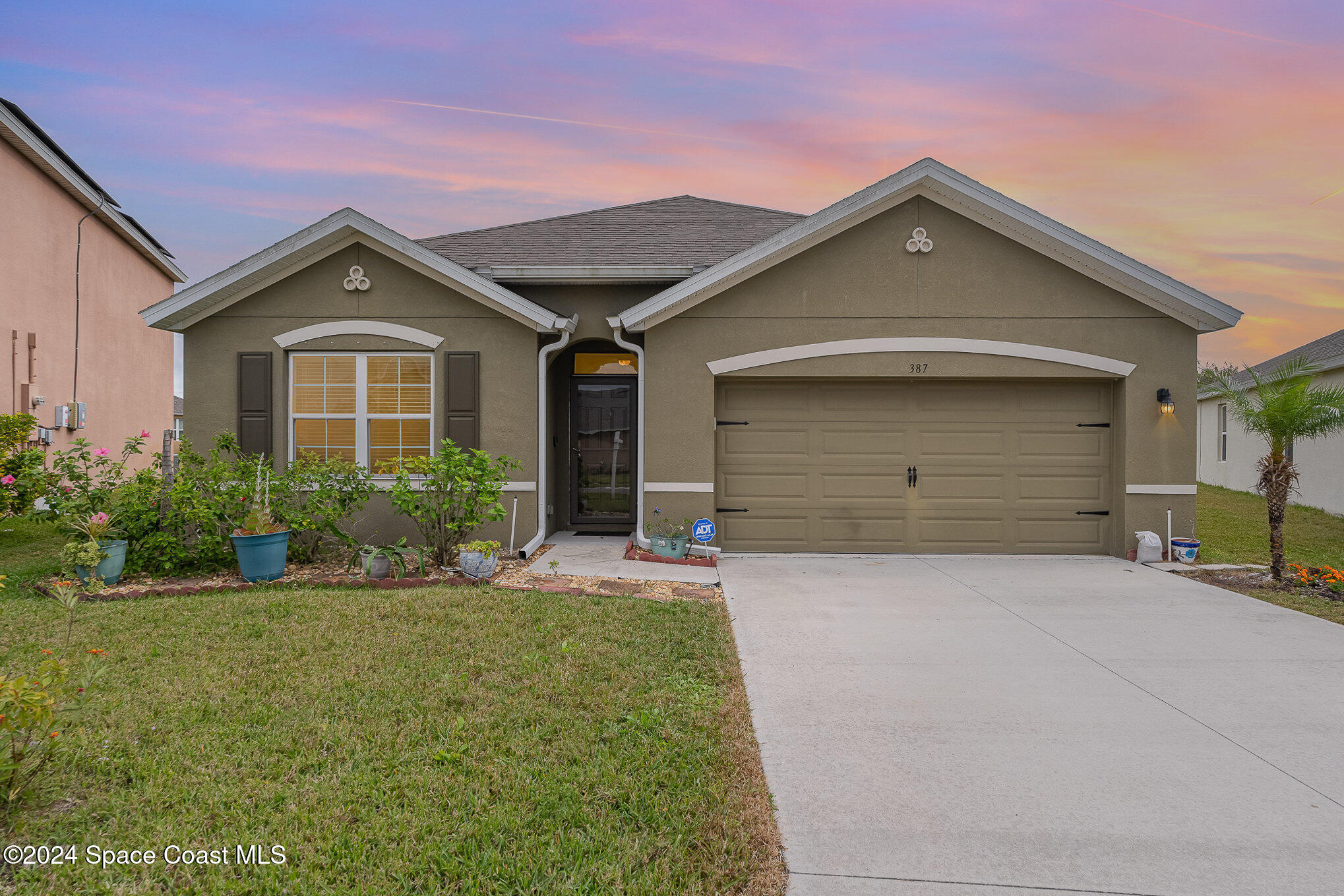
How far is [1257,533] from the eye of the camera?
37.3 feet

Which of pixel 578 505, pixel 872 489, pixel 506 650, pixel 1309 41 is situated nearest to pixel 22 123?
pixel 578 505

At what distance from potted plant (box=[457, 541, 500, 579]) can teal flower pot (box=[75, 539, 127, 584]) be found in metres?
3.32

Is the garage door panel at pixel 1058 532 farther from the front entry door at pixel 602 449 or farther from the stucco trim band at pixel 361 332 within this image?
the stucco trim band at pixel 361 332

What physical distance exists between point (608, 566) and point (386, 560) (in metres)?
2.34

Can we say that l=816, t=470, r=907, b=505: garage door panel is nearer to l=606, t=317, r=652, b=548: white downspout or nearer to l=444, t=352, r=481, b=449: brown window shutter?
l=606, t=317, r=652, b=548: white downspout

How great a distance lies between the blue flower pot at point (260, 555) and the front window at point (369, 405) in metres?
1.82

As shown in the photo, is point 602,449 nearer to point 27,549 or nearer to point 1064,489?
point 1064,489

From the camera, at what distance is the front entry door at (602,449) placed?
A: 33.2ft

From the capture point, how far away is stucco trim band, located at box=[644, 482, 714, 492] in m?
8.62

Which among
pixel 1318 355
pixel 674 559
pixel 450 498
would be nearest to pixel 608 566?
pixel 674 559

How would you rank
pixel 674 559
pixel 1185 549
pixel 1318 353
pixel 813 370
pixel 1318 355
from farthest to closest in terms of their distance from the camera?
pixel 1318 353, pixel 1318 355, pixel 813 370, pixel 1185 549, pixel 674 559

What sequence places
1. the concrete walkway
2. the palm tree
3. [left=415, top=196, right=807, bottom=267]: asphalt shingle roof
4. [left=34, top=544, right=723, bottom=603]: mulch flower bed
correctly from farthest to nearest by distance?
[left=415, top=196, right=807, bottom=267]: asphalt shingle roof → the palm tree → the concrete walkway → [left=34, top=544, right=723, bottom=603]: mulch flower bed

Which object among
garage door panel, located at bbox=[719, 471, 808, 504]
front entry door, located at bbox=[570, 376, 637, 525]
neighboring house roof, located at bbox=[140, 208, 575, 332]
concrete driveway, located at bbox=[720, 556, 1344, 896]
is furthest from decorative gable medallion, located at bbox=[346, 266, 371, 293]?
concrete driveway, located at bbox=[720, 556, 1344, 896]

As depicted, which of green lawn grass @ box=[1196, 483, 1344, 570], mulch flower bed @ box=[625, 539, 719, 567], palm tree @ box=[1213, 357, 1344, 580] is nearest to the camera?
palm tree @ box=[1213, 357, 1344, 580]
